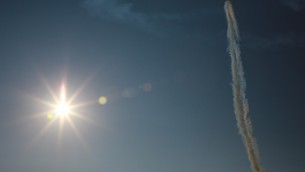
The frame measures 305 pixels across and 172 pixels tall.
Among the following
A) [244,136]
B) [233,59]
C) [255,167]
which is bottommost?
[255,167]

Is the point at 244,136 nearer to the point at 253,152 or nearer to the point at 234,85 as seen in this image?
the point at 253,152

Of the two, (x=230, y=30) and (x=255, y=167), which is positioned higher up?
(x=230, y=30)

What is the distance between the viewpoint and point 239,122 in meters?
112

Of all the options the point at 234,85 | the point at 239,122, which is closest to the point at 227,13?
the point at 234,85

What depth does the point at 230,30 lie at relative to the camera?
106938mm

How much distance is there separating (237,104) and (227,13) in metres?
28.3

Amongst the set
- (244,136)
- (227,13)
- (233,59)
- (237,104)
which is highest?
Answer: (227,13)

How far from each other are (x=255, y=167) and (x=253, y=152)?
4.63 meters

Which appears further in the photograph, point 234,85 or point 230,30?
point 234,85

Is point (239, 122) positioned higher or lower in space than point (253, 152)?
higher

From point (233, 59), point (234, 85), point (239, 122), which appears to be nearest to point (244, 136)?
point (239, 122)

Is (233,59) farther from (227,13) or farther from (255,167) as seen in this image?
(255,167)

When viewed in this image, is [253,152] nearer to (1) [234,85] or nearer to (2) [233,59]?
(1) [234,85]

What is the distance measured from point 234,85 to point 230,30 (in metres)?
18.3
